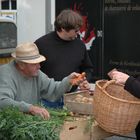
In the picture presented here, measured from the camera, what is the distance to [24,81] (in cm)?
396

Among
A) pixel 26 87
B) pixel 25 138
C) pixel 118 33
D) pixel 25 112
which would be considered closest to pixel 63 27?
pixel 26 87

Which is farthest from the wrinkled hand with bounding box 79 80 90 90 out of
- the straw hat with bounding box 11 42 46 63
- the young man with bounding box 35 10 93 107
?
the straw hat with bounding box 11 42 46 63

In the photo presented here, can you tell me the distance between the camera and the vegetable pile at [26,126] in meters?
3.45

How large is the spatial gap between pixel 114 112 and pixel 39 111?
0.55 metres

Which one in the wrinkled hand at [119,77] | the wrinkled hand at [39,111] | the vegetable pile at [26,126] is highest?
the wrinkled hand at [119,77]

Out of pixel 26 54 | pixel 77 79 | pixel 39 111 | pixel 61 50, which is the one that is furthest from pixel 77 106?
pixel 61 50

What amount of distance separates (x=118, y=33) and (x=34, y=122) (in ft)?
11.3

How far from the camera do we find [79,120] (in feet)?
12.2

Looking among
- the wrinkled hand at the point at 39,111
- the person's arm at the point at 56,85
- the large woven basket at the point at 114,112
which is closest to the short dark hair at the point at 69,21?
the person's arm at the point at 56,85

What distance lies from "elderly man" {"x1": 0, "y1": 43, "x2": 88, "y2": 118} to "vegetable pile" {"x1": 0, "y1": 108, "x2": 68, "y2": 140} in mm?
118

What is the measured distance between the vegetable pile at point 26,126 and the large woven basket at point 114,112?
0.96 ft

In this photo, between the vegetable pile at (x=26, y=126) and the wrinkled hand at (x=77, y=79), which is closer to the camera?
the vegetable pile at (x=26, y=126)

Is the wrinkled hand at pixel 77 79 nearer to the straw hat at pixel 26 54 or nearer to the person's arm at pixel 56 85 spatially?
the person's arm at pixel 56 85

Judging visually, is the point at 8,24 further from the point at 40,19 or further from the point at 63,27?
the point at 40,19
